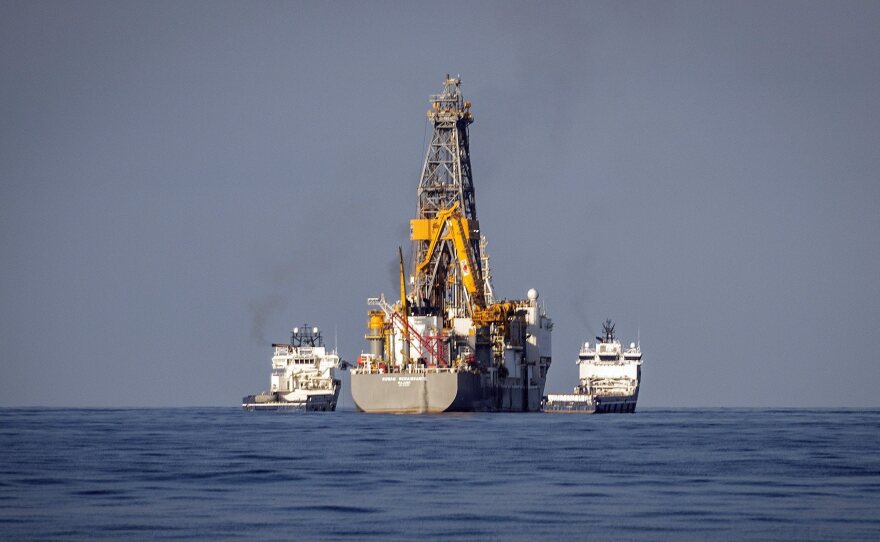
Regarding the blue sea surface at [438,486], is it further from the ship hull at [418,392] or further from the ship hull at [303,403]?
the ship hull at [303,403]

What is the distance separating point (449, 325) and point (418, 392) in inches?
621

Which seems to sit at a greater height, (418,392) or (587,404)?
(418,392)

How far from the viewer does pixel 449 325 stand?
438 feet

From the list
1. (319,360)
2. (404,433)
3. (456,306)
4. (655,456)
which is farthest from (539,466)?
(319,360)

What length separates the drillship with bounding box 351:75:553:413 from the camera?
120 metres

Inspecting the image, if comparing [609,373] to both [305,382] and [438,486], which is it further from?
[438,486]

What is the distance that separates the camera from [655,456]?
7494cm

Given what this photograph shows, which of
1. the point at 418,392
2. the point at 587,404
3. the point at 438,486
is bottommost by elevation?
the point at 438,486

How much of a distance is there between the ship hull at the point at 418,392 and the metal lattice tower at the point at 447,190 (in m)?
12.6

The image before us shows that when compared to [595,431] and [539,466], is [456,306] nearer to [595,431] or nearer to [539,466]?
[595,431]

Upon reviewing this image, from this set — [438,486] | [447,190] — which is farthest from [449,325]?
[438,486]

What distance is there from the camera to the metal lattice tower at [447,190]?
443 feet

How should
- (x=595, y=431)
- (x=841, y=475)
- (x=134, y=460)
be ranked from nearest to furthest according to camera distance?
(x=841, y=475) < (x=134, y=460) < (x=595, y=431)

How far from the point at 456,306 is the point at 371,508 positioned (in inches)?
3416
